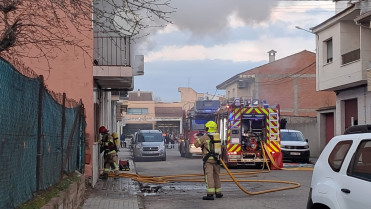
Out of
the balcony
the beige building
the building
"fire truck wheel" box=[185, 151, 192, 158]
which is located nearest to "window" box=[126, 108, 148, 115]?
the beige building

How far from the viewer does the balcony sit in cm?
1406

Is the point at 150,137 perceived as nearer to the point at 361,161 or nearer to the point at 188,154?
the point at 188,154

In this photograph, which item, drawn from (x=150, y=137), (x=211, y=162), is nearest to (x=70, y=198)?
(x=211, y=162)

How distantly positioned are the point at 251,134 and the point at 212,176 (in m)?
8.75

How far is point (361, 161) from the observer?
17.7 ft

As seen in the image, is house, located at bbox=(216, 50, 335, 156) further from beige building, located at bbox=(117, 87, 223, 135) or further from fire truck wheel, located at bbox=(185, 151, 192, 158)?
beige building, located at bbox=(117, 87, 223, 135)

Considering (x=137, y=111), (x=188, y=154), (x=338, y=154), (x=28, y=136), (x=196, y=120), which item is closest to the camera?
(x=338, y=154)

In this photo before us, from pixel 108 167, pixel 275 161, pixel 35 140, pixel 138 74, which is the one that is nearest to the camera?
pixel 35 140

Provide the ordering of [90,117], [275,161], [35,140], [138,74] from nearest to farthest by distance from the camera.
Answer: [35,140] → [90,117] → [138,74] → [275,161]

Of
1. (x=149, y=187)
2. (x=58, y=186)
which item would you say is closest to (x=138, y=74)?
(x=149, y=187)

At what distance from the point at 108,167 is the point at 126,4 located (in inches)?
332

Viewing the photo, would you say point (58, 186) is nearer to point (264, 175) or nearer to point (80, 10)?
point (80, 10)

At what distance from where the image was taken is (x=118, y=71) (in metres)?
14.2

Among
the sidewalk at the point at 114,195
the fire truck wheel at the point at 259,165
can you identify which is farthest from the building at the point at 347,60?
the sidewalk at the point at 114,195
